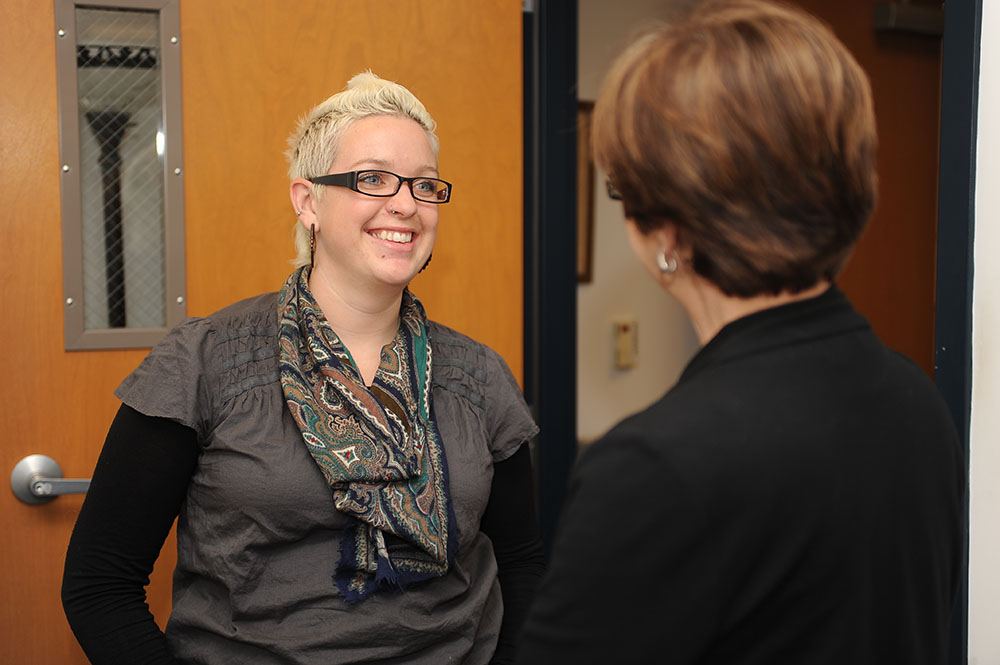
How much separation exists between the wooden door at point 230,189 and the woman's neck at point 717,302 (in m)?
1.06

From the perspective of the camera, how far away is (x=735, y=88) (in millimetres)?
647

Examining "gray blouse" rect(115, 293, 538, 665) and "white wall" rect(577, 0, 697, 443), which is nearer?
"gray blouse" rect(115, 293, 538, 665)

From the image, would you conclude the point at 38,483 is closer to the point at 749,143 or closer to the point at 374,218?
the point at 374,218

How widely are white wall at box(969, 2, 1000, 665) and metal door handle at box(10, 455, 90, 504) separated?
1.38m

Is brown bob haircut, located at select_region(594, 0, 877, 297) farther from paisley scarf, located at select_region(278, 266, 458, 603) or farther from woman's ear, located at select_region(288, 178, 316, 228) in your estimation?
woman's ear, located at select_region(288, 178, 316, 228)

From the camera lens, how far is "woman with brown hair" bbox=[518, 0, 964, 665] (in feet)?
2.05

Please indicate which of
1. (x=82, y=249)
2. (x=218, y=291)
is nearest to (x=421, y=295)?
(x=218, y=291)

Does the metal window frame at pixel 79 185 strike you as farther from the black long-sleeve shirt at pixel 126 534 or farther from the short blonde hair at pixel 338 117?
the black long-sleeve shirt at pixel 126 534

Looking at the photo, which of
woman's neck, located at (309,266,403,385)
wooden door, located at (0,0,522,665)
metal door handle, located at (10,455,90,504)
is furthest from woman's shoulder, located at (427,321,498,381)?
metal door handle, located at (10,455,90,504)

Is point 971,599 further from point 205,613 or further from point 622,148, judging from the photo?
point 205,613

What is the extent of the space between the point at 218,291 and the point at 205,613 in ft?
2.05

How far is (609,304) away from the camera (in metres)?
3.04

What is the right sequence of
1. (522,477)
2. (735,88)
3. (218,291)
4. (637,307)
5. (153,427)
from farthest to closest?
(637,307)
(218,291)
(522,477)
(153,427)
(735,88)

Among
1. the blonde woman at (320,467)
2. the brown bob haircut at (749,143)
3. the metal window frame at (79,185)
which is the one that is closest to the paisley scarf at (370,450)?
the blonde woman at (320,467)
